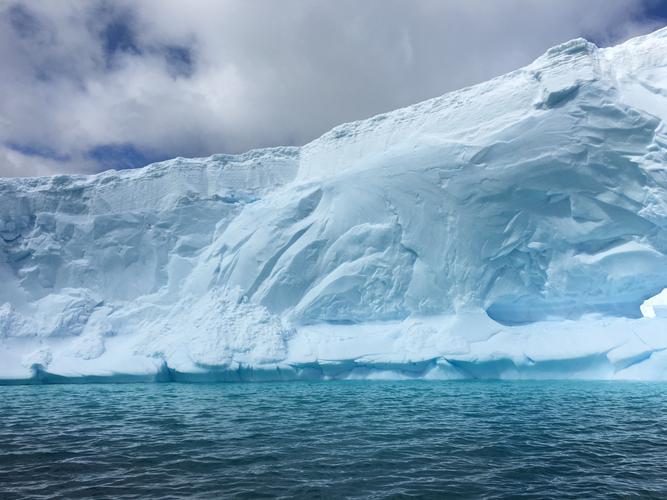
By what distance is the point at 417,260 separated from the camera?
17047 millimetres

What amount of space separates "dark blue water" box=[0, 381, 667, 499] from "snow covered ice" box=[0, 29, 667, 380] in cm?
504

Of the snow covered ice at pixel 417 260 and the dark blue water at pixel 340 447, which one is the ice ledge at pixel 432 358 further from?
the dark blue water at pixel 340 447

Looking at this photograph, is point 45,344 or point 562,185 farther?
point 45,344

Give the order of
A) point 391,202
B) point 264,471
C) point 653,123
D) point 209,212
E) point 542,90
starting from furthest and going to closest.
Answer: point 209,212, point 391,202, point 542,90, point 653,123, point 264,471

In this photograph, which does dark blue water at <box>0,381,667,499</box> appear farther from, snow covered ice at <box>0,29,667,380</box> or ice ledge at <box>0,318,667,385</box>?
snow covered ice at <box>0,29,667,380</box>

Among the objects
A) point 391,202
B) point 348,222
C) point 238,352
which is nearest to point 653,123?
point 391,202

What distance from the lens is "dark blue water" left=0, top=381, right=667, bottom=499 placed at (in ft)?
14.6

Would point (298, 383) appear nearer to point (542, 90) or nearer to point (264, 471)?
point (264, 471)

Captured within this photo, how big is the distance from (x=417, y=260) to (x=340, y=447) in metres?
11.6

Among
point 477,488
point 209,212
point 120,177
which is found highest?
point 120,177

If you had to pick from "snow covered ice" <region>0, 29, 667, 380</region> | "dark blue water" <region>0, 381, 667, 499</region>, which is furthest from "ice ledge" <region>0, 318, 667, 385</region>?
"dark blue water" <region>0, 381, 667, 499</region>

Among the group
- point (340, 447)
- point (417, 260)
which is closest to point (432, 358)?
point (417, 260)

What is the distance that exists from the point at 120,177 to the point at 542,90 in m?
16.2

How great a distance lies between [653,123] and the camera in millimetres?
15164
